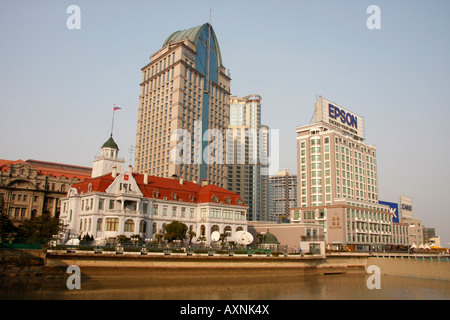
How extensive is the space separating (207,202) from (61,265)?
1571 inches

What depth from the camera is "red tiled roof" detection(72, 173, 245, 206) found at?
76.2 m

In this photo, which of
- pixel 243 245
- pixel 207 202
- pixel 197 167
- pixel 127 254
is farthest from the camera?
pixel 197 167

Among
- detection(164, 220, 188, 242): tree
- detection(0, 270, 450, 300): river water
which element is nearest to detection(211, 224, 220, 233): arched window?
detection(164, 220, 188, 242): tree

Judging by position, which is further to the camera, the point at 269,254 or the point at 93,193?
the point at 93,193

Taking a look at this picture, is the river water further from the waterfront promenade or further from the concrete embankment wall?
the concrete embankment wall

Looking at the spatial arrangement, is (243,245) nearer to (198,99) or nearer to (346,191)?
(346,191)

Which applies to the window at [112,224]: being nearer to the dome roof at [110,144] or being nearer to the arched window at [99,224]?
the arched window at [99,224]

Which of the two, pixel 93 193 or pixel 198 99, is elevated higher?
pixel 198 99

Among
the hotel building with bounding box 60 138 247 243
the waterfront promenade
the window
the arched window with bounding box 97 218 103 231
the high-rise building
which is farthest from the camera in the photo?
the high-rise building

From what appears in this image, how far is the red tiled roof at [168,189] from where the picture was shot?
250 feet

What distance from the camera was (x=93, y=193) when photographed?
7262 cm

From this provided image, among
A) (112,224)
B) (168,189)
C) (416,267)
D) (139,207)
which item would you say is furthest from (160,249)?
(416,267)

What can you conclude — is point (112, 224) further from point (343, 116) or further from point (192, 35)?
point (192, 35)
